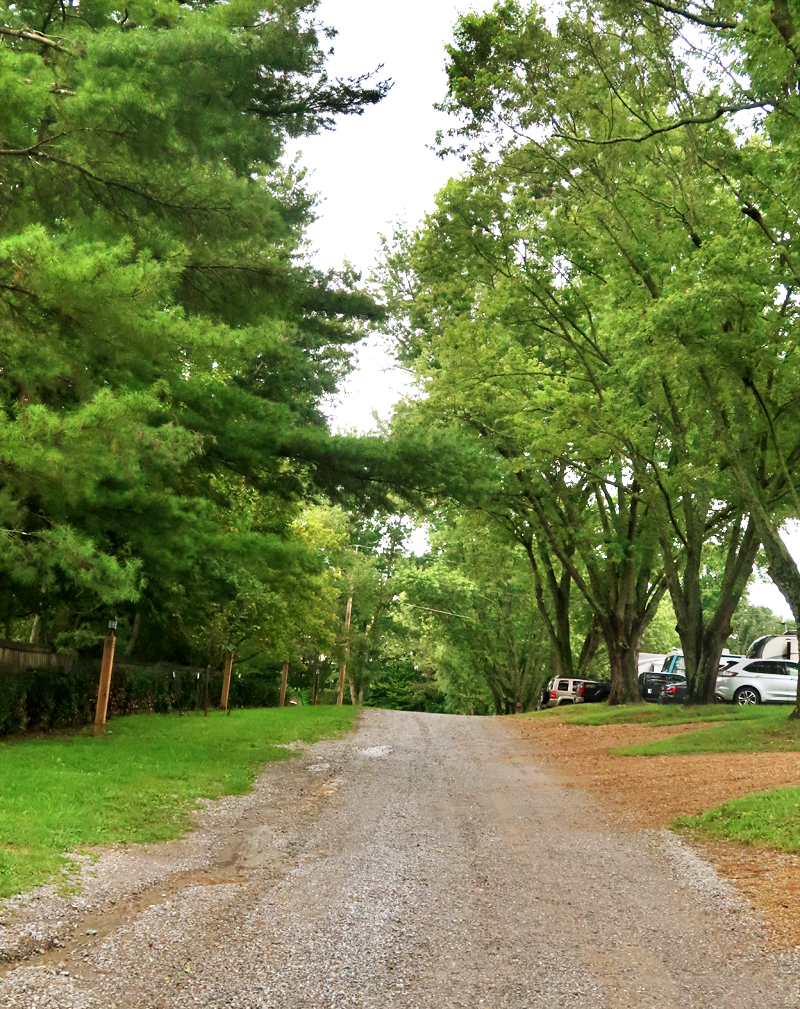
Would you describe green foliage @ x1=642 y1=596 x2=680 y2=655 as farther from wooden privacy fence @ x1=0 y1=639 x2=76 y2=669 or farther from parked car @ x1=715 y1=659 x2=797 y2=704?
wooden privacy fence @ x1=0 y1=639 x2=76 y2=669

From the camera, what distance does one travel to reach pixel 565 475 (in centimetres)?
2812

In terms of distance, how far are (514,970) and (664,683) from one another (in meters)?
24.9

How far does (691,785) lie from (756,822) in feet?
9.79

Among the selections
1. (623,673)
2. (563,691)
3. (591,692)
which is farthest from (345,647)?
(623,673)

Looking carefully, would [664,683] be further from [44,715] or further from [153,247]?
[153,247]

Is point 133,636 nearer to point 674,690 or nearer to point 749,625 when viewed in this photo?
point 674,690

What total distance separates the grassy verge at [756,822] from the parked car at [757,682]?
16.7 metres

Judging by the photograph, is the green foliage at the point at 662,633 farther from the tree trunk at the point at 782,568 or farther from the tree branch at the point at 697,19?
the tree branch at the point at 697,19

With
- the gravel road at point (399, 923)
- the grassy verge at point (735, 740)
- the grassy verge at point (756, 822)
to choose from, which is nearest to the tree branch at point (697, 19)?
the grassy verge at point (756, 822)

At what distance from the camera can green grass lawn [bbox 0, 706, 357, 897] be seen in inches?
276

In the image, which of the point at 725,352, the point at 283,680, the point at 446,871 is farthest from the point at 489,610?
the point at 446,871

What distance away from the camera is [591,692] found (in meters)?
30.9

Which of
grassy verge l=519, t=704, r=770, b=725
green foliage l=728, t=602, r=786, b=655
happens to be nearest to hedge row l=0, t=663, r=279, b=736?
grassy verge l=519, t=704, r=770, b=725

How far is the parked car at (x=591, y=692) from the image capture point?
1212 inches
